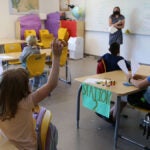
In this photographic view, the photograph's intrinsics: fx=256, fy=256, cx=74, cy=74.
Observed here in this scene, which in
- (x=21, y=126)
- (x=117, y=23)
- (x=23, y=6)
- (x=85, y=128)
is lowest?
(x=85, y=128)

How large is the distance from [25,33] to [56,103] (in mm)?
4124

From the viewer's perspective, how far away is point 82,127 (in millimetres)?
3156

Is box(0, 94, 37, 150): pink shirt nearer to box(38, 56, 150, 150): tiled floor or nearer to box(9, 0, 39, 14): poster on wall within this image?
box(38, 56, 150, 150): tiled floor

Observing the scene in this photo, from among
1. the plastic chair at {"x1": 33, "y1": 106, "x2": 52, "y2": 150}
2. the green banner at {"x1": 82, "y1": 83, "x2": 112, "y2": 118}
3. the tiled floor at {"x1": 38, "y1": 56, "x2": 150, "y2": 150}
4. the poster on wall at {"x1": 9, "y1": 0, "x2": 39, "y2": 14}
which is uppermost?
the poster on wall at {"x1": 9, "y1": 0, "x2": 39, "y2": 14}

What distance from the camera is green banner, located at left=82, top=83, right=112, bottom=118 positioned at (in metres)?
2.56

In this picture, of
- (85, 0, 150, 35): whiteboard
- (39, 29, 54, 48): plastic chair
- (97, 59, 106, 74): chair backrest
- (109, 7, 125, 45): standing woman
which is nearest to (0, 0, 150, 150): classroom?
(85, 0, 150, 35): whiteboard

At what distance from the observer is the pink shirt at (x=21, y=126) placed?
4.85 ft

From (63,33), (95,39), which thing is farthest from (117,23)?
(63,33)

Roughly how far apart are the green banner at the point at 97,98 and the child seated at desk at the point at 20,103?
3.54 feet

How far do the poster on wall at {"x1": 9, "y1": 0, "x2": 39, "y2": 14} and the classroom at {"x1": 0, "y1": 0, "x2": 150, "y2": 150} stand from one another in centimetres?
3

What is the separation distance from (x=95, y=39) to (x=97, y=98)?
5286mm

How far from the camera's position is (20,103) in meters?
1.47

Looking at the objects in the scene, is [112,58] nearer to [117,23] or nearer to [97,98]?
[97,98]

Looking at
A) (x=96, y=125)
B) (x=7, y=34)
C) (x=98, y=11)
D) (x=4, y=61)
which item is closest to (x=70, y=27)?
(x=98, y=11)
